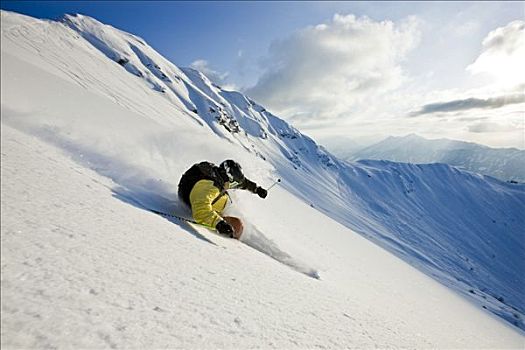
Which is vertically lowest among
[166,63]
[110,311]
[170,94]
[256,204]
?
[110,311]

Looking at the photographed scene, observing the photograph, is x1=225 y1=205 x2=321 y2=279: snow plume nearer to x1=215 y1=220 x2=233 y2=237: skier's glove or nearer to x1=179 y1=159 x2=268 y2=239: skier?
x1=179 y1=159 x2=268 y2=239: skier

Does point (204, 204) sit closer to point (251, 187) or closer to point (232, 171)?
point (232, 171)

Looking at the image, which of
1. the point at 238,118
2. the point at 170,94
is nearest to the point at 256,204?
the point at 170,94

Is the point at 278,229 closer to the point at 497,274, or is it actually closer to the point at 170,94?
the point at 170,94

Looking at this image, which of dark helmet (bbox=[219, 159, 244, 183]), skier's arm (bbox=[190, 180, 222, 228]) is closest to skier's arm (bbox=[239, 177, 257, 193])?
dark helmet (bbox=[219, 159, 244, 183])

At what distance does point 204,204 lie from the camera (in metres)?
6.00

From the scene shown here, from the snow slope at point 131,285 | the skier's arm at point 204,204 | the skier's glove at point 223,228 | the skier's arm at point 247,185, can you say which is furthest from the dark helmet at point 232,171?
the snow slope at point 131,285

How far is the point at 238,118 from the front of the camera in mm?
180875

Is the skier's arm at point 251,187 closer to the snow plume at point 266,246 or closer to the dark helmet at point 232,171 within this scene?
the dark helmet at point 232,171

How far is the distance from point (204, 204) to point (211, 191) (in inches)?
13.0

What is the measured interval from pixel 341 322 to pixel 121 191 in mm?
3975

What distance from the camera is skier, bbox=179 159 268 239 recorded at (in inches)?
235

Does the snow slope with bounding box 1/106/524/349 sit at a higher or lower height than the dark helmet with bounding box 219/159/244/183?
lower

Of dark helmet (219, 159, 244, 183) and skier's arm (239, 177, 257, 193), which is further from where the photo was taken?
skier's arm (239, 177, 257, 193)
